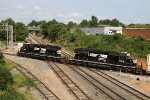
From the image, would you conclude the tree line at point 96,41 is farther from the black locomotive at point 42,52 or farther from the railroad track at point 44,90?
the railroad track at point 44,90

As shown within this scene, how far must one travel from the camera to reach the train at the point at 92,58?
3834 centimetres

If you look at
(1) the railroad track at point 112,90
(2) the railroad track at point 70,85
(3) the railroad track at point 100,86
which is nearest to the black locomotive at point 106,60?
(1) the railroad track at point 112,90

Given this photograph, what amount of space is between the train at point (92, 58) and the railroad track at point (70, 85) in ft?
12.4

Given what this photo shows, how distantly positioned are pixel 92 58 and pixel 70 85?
1212cm

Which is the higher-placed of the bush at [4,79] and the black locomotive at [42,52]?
the black locomotive at [42,52]

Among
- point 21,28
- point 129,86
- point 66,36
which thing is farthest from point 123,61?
point 21,28

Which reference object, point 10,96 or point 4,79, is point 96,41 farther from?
point 10,96

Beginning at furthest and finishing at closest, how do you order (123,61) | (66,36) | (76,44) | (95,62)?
(66,36) < (76,44) < (95,62) < (123,61)

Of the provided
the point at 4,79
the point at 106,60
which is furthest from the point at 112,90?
the point at 106,60

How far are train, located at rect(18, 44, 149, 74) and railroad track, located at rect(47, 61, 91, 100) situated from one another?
Result: 379cm

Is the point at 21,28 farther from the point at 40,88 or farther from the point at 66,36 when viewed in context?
the point at 40,88

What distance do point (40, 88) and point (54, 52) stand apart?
60.5ft

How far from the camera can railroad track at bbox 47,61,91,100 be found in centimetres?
2547

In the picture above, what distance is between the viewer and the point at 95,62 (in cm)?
4116
